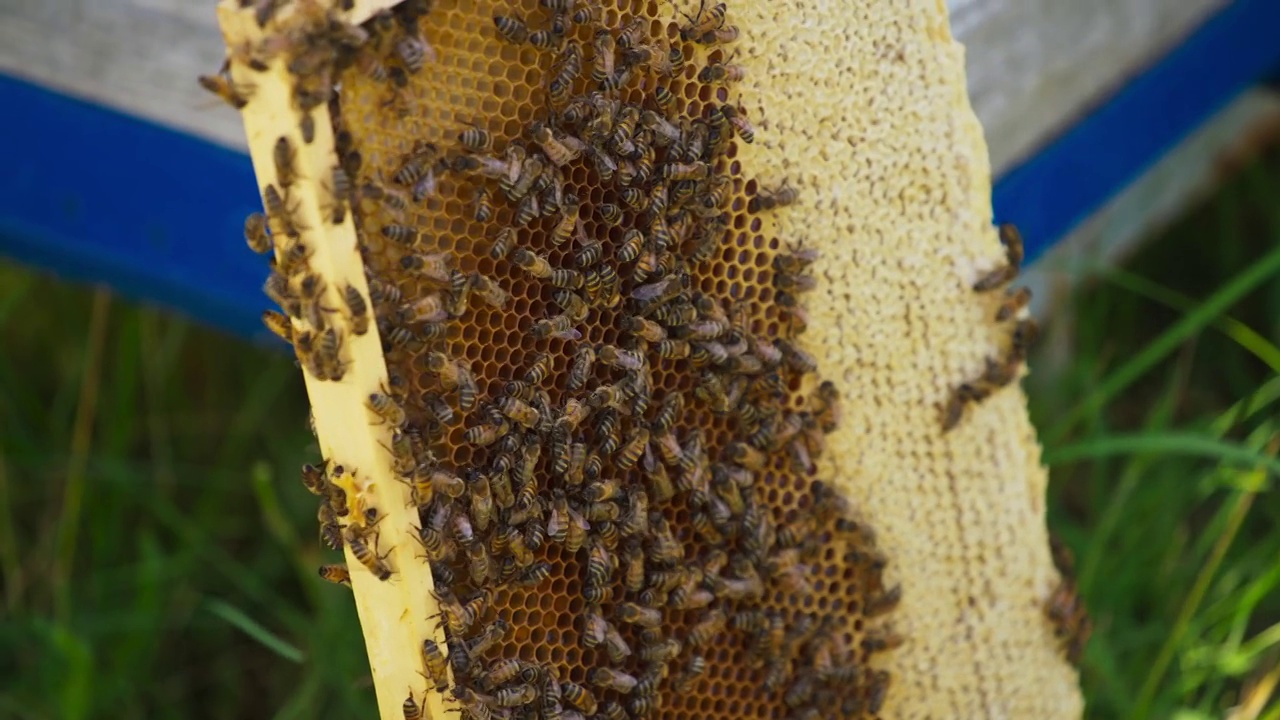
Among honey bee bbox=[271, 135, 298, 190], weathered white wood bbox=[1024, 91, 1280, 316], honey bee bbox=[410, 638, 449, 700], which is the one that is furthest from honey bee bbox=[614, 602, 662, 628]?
weathered white wood bbox=[1024, 91, 1280, 316]

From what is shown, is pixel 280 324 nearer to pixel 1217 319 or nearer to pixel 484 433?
pixel 484 433

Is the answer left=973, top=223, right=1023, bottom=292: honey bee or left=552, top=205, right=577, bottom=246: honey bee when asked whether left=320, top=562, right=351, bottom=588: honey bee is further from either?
left=973, top=223, right=1023, bottom=292: honey bee

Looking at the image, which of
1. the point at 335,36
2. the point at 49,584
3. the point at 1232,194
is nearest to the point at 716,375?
the point at 335,36

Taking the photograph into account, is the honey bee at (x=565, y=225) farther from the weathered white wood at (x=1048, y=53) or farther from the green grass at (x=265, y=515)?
the weathered white wood at (x=1048, y=53)

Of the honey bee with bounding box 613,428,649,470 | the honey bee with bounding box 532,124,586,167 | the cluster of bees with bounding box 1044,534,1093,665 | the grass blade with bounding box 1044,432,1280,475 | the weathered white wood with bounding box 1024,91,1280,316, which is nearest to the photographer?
the honey bee with bounding box 532,124,586,167

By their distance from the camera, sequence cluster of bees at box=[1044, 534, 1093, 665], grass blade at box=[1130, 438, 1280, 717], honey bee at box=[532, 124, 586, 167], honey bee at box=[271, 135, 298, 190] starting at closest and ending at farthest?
1. honey bee at box=[271, 135, 298, 190]
2. honey bee at box=[532, 124, 586, 167]
3. cluster of bees at box=[1044, 534, 1093, 665]
4. grass blade at box=[1130, 438, 1280, 717]

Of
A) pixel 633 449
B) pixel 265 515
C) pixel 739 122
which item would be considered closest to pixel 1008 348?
pixel 739 122

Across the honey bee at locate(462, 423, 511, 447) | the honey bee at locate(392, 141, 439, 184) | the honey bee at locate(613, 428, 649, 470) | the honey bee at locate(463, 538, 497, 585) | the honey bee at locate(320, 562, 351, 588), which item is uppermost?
the honey bee at locate(392, 141, 439, 184)

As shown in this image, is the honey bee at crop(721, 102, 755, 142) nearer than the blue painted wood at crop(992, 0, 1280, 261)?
Yes
